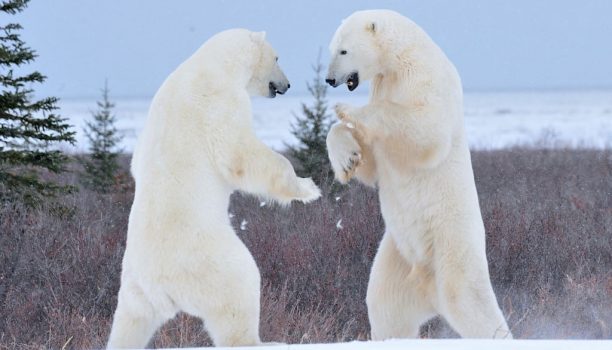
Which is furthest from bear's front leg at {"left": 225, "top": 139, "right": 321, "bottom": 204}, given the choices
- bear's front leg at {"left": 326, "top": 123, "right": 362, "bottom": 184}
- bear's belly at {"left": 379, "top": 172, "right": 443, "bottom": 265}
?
bear's belly at {"left": 379, "top": 172, "right": 443, "bottom": 265}

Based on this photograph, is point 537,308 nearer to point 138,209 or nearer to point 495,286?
point 495,286

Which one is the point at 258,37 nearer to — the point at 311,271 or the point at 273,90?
the point at 273,90

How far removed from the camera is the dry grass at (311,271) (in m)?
5.38

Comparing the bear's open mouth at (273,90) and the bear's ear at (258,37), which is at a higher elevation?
the bear's ear at (258,37)

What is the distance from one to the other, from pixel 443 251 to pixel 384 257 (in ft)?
1.12

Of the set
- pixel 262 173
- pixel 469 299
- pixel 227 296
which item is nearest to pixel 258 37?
pixel 262 173

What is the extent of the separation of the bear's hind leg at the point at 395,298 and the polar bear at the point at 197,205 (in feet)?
2.66

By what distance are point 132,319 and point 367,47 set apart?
5.29ft

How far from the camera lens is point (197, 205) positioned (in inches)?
126

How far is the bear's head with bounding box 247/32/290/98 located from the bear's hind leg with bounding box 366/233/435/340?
90 cm

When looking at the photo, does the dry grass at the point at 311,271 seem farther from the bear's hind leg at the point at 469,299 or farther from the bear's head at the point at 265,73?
the bear's head at the point at 265,73

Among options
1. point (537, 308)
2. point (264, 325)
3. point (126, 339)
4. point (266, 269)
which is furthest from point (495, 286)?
point (126, 339)

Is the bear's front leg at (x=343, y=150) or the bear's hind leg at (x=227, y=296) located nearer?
the bear's hind leg at (x=227, y=296)

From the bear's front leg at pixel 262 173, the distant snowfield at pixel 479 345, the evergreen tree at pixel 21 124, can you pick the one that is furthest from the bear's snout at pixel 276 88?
the evergreen tree at pixel 21 124
